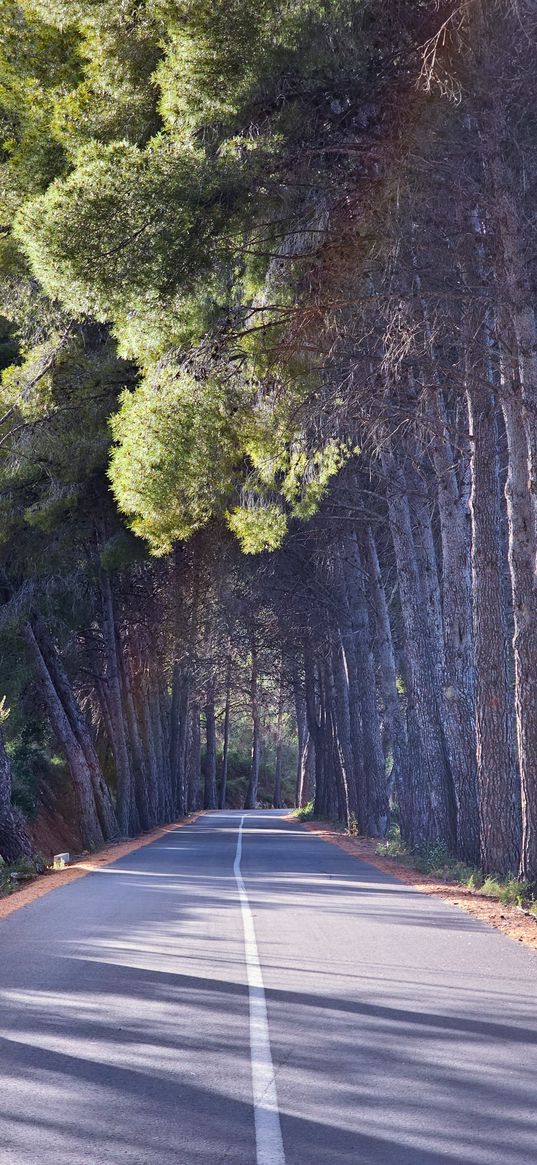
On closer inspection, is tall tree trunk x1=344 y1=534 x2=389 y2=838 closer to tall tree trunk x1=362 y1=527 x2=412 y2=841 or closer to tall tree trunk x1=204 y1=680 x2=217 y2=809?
tall tree trunk x1=362 y1=527 x2=412 y2=841

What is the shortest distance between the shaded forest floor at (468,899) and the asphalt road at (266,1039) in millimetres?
462

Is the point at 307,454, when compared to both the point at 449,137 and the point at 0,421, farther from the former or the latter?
the point at 0,421

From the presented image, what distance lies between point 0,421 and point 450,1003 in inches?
575

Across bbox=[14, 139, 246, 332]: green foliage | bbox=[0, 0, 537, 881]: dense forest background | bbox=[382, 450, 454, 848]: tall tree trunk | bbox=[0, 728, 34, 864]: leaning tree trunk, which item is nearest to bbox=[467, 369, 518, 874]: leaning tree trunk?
bbox=[0, 0, 537, 881]: dense forest background

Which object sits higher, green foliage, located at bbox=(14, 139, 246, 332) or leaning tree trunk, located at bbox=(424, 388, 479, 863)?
green foliage, located at bbox=(14, 139, 246, 332)

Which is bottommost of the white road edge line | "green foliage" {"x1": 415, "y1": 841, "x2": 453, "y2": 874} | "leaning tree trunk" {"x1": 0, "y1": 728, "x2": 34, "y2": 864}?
the white road edge line

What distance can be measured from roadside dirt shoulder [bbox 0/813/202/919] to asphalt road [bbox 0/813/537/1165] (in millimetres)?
2478

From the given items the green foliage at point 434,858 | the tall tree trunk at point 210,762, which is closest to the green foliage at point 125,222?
the green foliage at point 434,858

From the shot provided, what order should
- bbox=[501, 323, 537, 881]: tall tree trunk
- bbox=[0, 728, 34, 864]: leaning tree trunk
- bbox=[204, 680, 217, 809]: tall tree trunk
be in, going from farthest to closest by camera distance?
1. bbox=[204, 680, 217, 809]: tall tree trunk
2. bbox=[0, 728, 34, 864]: leaning tree trunk
3. bbox=[501, 323, 537, 881]: tall tree trunk

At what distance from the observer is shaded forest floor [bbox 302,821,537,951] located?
1328 centimetres

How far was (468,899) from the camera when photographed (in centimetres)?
1666

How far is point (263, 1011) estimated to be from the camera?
8.67 m

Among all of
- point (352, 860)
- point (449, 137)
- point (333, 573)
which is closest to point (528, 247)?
point (449, 137)

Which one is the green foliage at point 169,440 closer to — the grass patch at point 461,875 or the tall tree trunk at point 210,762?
the grass patch at point 461,875
